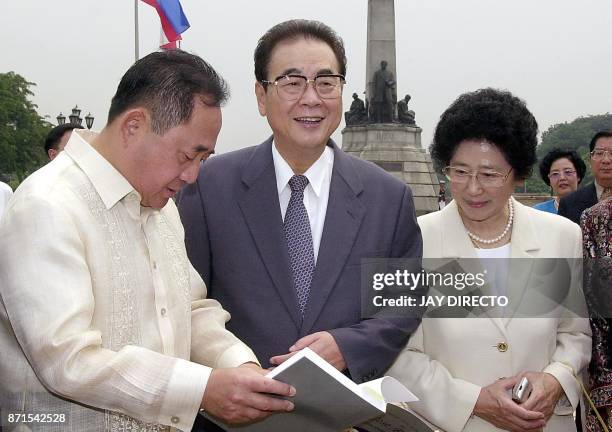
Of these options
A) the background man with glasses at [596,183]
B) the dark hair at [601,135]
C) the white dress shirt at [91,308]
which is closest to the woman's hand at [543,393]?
the white dress shirt at [91,308]

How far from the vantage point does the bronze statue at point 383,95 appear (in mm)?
25812

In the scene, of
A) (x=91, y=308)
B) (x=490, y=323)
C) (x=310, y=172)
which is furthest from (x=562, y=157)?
(x=91, y=308)

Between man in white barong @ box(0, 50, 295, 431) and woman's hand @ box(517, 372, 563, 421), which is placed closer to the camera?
man in white barong @ box(0, 50, 295, 431)

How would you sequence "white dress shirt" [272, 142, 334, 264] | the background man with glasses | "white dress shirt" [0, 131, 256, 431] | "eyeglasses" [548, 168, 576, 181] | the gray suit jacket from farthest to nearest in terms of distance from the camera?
"eyeglasses" [548, 168, 576, 181] < the background man with glasses < "white dress shirt" [272, 142, 334, 264] < the gray suit jacket < "white dress shirt" [0, 131, 256, 431]

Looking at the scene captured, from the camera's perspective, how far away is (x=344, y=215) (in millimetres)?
3234

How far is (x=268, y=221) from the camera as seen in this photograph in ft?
10.6

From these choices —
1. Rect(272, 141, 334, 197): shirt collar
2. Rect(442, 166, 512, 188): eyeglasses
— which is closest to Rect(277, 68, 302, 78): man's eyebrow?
Rect(272, 141, 334, 197): shirt collar

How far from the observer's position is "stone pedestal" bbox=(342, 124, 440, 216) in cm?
2677

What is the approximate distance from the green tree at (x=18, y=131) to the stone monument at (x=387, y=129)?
89.1 ft

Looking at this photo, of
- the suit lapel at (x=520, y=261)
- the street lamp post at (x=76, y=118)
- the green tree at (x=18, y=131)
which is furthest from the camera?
the green tree at (x=18, y=131)

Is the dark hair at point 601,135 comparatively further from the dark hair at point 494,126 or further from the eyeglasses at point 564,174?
the dark hair at point 494,126

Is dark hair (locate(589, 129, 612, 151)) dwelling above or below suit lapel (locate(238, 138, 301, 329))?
above

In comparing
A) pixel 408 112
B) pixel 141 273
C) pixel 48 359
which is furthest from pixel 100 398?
pixel 408 112

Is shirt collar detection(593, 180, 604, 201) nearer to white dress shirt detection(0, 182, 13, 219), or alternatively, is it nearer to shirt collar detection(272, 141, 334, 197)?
shirt collar detection(272, 141, 334, 197)
